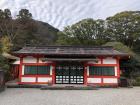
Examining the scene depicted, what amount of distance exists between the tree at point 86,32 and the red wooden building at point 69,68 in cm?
2087

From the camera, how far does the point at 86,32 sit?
147ft

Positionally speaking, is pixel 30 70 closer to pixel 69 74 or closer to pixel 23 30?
pixel 69 74

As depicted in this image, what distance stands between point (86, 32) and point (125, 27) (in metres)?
7.02

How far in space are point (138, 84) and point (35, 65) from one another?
10.3 metres

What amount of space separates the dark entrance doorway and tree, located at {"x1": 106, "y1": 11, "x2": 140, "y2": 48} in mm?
21250

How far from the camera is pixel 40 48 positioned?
25.7 m

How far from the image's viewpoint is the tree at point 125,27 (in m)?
42.6

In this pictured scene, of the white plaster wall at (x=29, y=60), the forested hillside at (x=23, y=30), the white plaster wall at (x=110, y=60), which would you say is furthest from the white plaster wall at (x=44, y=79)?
the forested hillside at (x=23, y=30)

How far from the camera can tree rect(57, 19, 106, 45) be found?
44.3m

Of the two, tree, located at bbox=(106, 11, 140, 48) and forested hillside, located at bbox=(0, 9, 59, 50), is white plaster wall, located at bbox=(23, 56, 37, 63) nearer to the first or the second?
forested hillside, located at bbox=(0, 9, 59, 50)

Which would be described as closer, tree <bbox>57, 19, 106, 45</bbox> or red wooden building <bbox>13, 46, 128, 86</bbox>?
red wooden building <bbox>13, 46, 128, 86</bbox>

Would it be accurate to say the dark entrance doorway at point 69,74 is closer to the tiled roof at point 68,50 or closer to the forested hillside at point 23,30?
the tiled roof at point 68,50

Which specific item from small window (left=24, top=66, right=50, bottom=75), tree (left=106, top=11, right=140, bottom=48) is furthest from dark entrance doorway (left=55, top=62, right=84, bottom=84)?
tree (left=106, top=11, right=140, bottom=48)

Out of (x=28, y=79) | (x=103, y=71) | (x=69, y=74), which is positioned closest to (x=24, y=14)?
(x=28, y=79)
